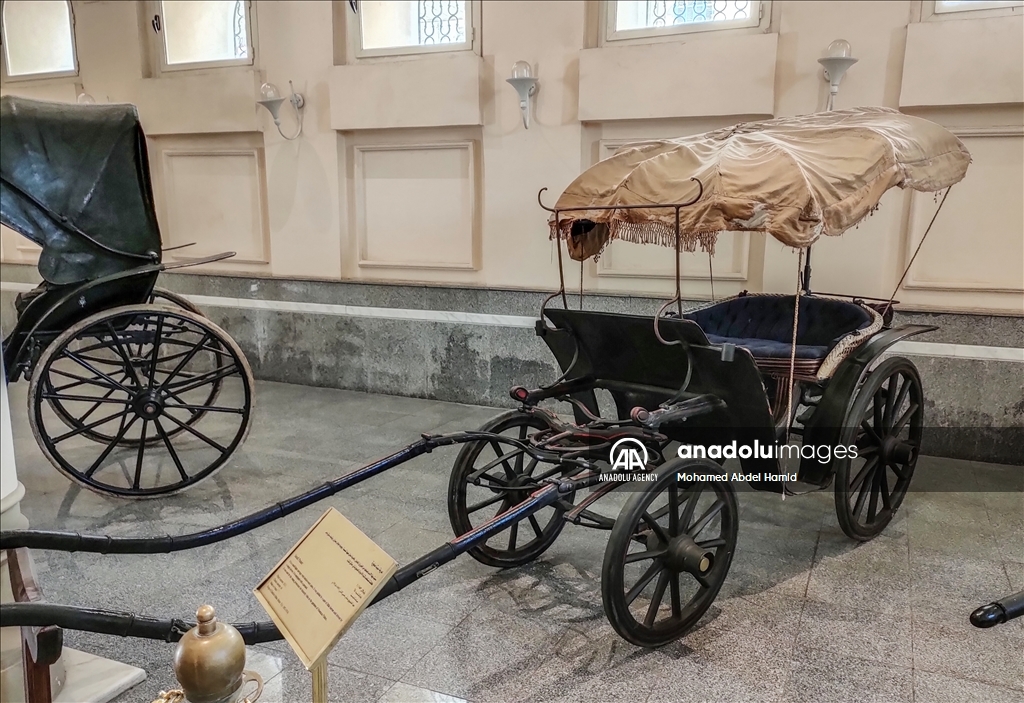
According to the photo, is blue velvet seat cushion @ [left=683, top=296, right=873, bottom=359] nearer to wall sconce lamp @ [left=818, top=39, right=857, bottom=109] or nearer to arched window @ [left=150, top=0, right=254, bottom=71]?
wall sconce lamp @ [left=818, top=39, right=857, bottom=109]

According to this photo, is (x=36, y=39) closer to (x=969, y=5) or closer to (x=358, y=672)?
(x=358, y=672)

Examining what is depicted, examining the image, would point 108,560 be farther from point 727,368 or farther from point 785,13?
point 785,13

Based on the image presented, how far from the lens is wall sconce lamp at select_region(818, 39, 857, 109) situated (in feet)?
14.6

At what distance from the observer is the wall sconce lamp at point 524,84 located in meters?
5.26

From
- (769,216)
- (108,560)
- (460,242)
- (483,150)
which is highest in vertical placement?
(483,150)

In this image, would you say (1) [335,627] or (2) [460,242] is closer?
(1) [335,627]

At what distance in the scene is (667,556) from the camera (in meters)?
2.54

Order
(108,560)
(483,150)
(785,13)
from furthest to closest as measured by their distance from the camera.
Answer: (483,150) < (785,13) < (108,560)

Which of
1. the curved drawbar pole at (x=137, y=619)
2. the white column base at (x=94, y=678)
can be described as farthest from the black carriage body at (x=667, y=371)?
the white column base at (x=94, y=678)

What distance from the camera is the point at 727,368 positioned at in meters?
2.84

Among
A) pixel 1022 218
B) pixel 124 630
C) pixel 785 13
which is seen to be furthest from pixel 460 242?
pixel 124 630

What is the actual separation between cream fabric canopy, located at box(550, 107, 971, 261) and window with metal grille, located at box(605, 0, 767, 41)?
1.92 m

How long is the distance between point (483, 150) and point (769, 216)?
3.44m

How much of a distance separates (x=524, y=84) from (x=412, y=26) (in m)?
1.37
